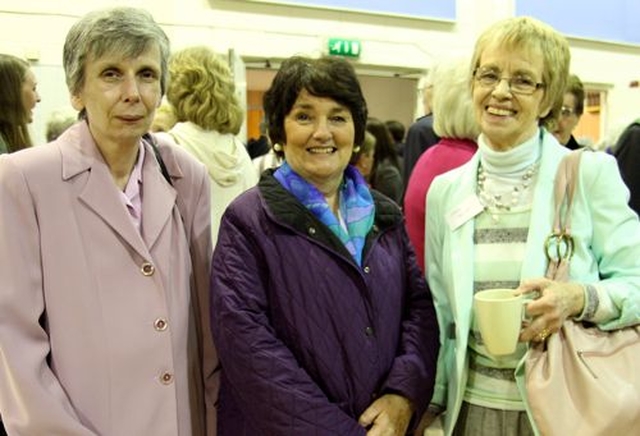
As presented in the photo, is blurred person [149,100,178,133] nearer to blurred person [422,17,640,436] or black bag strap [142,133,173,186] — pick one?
black bag strap [142,133,173,186]

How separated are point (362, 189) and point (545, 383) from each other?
2.11 ft

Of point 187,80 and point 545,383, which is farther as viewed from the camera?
point 187,80

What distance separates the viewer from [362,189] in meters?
1.70

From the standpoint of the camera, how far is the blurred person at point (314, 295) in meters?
1.41

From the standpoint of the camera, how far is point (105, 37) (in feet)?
4.51

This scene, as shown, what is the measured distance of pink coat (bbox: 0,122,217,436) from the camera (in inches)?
51.2

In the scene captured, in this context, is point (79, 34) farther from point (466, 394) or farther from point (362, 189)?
point (466, 394)

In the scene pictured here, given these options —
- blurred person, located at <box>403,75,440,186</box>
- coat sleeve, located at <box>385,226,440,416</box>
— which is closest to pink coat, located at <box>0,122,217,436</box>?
coat sleeve, located at <box>385,226,440,416</box>

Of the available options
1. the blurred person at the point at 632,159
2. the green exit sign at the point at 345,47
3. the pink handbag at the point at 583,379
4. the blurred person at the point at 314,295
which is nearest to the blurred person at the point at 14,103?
the blurred person at the point at 314,295

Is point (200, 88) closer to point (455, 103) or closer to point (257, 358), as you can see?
point (455, 103)

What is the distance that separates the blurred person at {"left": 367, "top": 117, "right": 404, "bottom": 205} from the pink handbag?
294cm

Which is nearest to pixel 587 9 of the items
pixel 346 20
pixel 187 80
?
pixel 346 20

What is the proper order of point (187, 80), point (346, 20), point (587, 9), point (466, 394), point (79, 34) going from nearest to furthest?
point (79, 34), point (466, 394), point (187, 80), point (346, 20), point (587, 9)

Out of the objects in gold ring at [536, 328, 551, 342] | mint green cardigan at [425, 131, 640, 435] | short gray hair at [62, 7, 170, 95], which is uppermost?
short gray hair at [62, 7, 170, 95]
